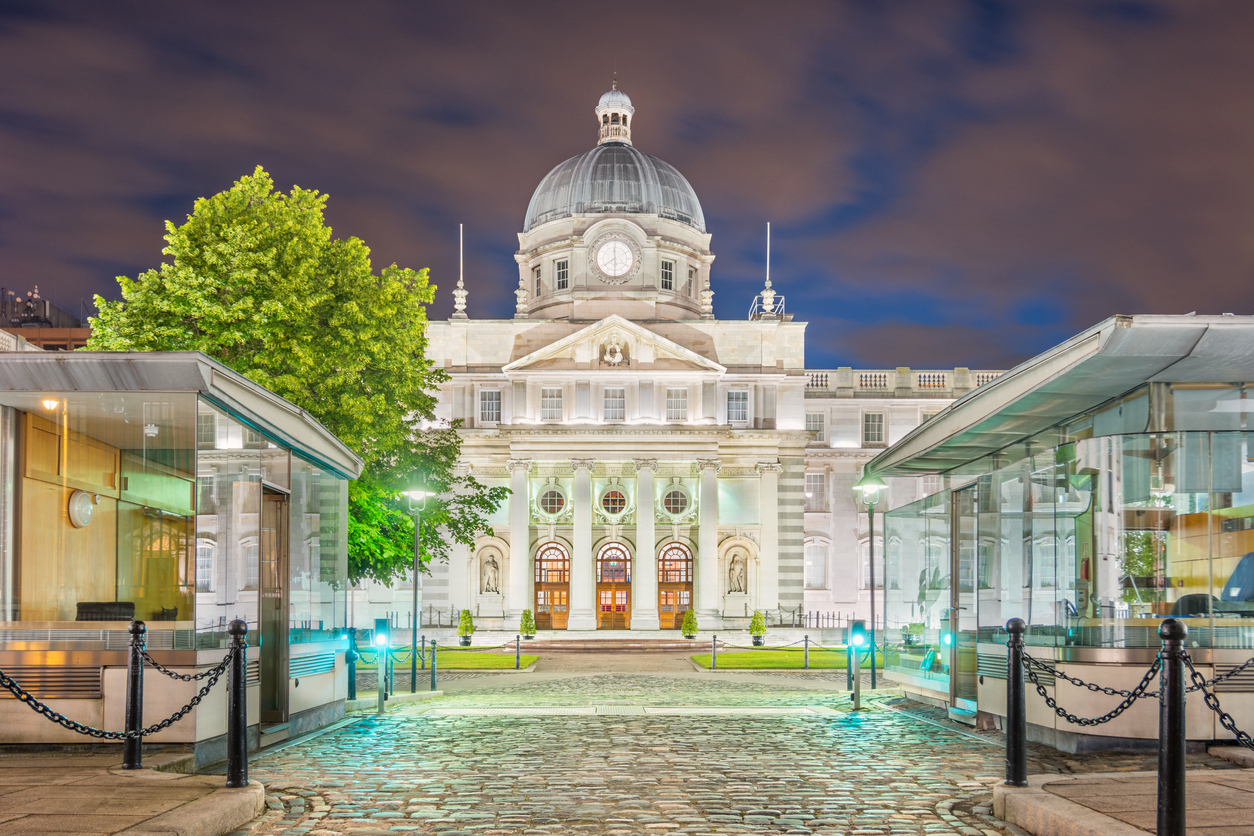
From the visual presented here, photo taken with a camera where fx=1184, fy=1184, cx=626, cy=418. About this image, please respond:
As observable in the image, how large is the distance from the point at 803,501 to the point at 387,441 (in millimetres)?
33744

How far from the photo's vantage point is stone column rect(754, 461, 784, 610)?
57.2 metres

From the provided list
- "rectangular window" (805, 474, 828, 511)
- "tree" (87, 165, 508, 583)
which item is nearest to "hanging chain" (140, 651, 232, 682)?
"tree" (87, 165, 508, 583)

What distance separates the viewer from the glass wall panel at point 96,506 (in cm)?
1259

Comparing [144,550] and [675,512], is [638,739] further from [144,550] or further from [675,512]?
[675,512]

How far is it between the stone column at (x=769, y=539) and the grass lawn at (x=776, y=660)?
14.4 meters

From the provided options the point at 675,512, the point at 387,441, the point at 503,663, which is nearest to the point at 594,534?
the point at 675,512

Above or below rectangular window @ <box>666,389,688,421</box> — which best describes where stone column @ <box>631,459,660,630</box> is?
below

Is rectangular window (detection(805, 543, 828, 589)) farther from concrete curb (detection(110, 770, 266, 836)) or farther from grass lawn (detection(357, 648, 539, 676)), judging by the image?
concrete curb (detection(110, 770, 266, 836))

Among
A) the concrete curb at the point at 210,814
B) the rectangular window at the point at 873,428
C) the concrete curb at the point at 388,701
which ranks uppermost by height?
the rectangular window at the point at 873,428

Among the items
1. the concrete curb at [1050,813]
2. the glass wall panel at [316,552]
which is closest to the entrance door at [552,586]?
the glass wall panel at [316,552]

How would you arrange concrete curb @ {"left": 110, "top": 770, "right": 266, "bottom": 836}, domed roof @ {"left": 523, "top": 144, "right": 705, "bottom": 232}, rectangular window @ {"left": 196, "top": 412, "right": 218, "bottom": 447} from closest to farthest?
concrete curb @ {"left": 110, "top": 770, "right": 266, "bottom": 836} → rectangular window @ {"left": 196, "top": 412, "right": 218, "bottom": 447} → domed roof @ {"left": 523, "top": 144, "right": 705, "bottom": 232}

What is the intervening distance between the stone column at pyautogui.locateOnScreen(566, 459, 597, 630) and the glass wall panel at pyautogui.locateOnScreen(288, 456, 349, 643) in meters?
36.5

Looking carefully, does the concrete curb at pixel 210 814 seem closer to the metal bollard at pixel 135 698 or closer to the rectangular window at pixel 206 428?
the metal bollard at pixel 135 698

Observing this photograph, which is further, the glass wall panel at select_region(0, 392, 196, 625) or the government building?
the government building
